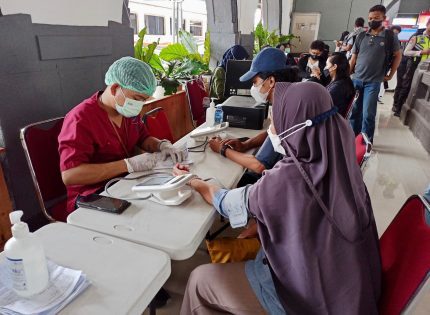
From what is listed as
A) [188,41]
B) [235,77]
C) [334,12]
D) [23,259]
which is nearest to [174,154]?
[23,259]

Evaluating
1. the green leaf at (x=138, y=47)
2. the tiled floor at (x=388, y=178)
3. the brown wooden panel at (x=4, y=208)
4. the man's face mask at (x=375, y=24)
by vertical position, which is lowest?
the tiled floor at (x=388, y=178)

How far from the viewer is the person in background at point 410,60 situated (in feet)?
15.6

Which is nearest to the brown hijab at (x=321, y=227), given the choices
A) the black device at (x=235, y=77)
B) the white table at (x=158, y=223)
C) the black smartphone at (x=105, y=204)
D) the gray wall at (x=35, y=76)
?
the white table at (x=158, y=223)

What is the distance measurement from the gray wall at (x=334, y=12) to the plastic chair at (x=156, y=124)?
10.8 meters

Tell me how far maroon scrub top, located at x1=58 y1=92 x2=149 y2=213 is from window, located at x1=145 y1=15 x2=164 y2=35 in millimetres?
3856

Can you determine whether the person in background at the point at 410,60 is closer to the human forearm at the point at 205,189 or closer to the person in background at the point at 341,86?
the person in background at the point at 341,86

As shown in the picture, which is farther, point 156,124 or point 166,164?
point 156,124

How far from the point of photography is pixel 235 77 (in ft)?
9.25

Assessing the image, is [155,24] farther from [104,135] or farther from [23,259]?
[23,259]

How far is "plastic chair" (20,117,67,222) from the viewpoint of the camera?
1.35m

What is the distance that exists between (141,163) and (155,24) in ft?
14.8

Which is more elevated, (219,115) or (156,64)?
(156,64)

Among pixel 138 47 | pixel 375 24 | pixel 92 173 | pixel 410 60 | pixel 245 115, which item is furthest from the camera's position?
pixel 410 60

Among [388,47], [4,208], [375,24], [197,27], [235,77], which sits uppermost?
[197,27]
